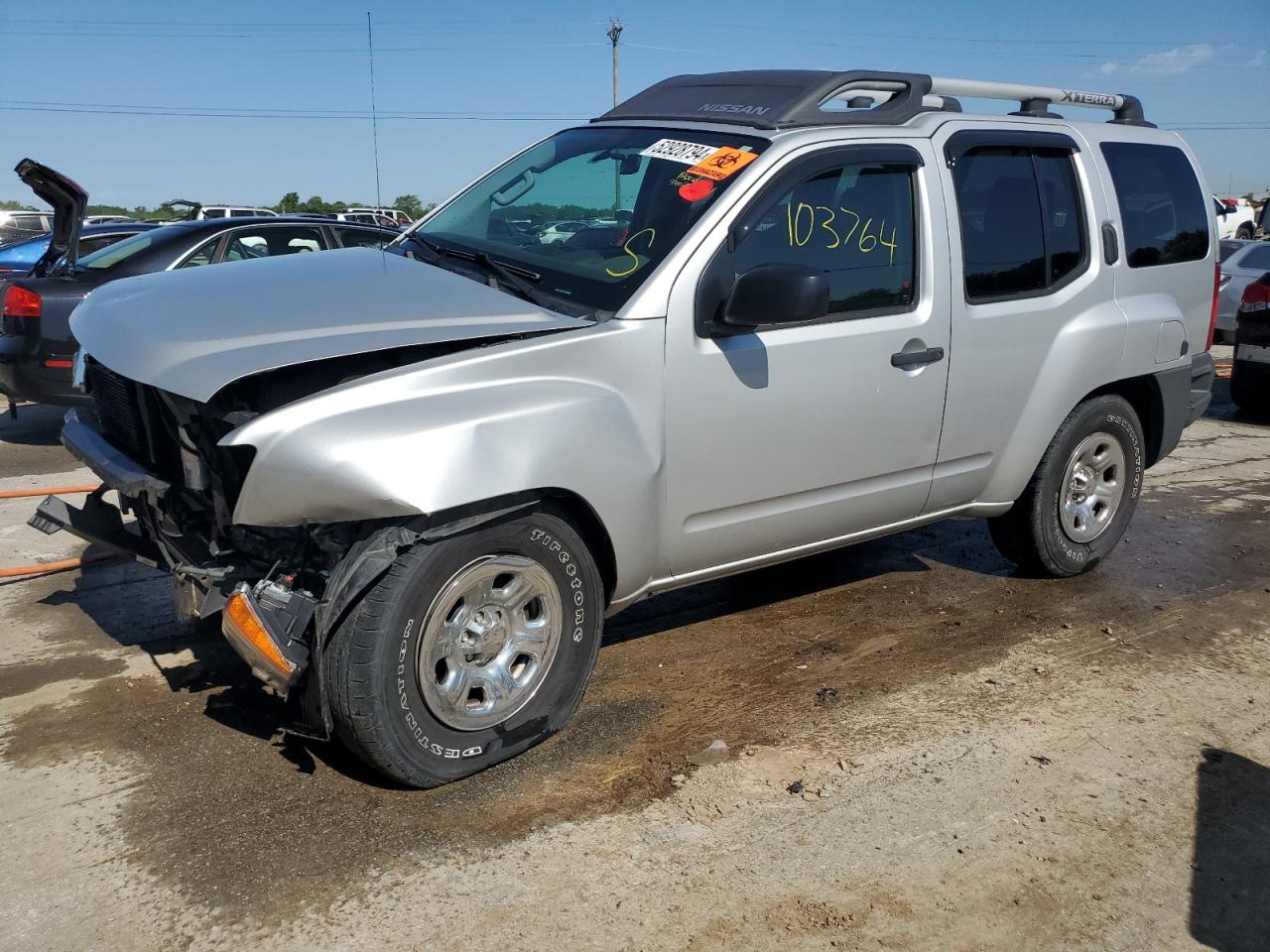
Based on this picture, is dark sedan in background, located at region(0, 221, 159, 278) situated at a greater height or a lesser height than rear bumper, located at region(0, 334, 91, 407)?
greater

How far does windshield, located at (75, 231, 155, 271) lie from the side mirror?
237 inches

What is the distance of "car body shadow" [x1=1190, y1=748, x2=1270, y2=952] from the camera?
2975 mm

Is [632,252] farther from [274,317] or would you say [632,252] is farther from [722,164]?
[274,317]

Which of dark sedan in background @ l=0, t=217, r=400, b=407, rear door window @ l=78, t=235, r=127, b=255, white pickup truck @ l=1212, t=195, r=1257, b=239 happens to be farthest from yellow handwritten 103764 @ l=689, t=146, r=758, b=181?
white pickup truck @ l=1212, t=195, r=1257, b=239

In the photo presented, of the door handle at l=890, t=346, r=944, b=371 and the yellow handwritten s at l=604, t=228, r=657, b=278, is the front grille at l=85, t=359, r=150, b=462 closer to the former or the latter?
the yellow handwritten s at l=604, t=228, r=657, b=278

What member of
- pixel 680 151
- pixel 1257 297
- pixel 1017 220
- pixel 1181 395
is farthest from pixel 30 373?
pixel 1257 297

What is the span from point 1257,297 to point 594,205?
8.34m

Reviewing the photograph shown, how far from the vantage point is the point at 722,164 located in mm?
4062

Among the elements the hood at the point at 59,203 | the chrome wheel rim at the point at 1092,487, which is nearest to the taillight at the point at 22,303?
the hood at the point at 59,203

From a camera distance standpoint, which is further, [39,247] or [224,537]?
[39,247]

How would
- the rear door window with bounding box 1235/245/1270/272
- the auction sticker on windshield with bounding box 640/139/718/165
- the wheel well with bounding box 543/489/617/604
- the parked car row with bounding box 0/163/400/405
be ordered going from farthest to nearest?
the rear door window with bounding box 1235/245/1270/272
the parked car row with bounding box 0/163/400/405
the auction sticker on windshield with bounding box 640/139/718/165
the wheel well with bounding box 543/489/617/604

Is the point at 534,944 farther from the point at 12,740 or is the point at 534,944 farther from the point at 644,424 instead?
the point at 12,740

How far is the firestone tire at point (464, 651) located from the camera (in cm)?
322

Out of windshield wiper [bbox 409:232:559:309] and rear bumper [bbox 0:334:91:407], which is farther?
rear bumper [bbox 0:334:91:407]
